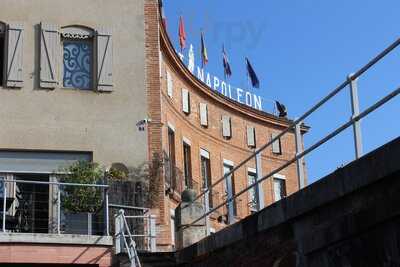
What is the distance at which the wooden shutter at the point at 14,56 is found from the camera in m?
21.4

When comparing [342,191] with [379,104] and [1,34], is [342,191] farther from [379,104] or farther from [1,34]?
[1,34]

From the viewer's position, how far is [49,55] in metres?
21.8

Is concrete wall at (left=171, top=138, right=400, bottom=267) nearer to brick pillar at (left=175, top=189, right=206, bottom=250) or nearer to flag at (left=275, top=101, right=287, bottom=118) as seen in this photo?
brick pillar at (left=175, top=189, right=206, bottom=250)

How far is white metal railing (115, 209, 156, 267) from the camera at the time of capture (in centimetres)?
1529

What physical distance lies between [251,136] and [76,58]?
14.0 m

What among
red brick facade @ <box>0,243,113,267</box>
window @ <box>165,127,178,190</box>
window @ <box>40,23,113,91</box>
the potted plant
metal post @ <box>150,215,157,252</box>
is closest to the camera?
red brick facade @ <box>0,243,113,267</box>

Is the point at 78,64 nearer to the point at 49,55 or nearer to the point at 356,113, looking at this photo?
the point at 49,55

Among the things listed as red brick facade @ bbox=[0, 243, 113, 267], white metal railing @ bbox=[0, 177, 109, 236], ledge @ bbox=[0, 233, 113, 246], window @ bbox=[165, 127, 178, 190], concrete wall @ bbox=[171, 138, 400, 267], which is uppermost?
window @ bbox=[165, 127, 178, 190]

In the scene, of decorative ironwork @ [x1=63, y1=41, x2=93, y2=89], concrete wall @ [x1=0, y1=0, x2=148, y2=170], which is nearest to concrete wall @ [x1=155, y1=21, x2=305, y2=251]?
concrete wall @ [x1=0, y1=0, x2=148, y2=170]

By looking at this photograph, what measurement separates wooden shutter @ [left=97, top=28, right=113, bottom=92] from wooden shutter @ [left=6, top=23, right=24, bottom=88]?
6.69ft

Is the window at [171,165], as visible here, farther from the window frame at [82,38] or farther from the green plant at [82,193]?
the green plant at [82,193]

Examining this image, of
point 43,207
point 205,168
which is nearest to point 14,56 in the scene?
point 43,207

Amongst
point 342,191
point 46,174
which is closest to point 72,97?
point 46,174

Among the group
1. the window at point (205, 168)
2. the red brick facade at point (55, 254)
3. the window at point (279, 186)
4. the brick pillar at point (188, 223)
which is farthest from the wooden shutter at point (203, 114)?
the brick pillar at point (188, 223)
